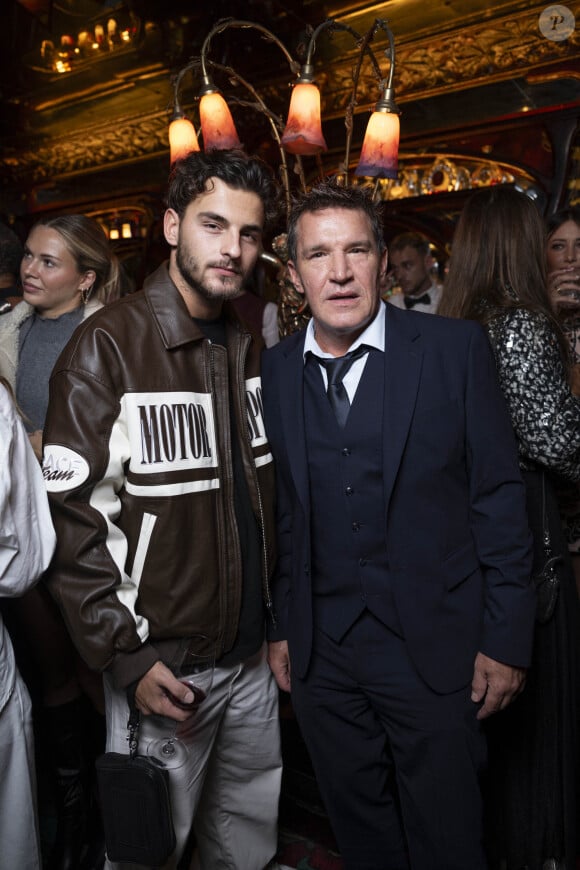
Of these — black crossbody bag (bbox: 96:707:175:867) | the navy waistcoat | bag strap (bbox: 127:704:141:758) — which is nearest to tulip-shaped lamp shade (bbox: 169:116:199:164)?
the navy waistcoat

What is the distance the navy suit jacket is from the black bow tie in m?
2.83

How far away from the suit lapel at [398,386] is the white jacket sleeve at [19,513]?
2.39 feet

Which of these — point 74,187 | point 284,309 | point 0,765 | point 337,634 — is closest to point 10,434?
point 0,765

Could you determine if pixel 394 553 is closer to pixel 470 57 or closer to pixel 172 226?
pixel 172 226

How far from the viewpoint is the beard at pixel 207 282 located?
177 centimetres

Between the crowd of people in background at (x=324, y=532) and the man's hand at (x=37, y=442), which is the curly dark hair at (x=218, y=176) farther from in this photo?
the man's hand at (x=37, y=442)

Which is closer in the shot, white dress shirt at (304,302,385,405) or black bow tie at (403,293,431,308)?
white dress shirt at (304,302,385,405)

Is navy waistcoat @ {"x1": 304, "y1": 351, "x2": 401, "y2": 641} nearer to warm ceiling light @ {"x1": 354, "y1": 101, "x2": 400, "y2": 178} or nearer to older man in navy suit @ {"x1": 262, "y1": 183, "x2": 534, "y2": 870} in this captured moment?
older man in navy suit @ {"x1": 262, "y1": 183, "x2": 534, "y2": 870}

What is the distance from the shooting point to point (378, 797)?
6.00 ft

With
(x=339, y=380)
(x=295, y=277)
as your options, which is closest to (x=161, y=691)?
(x=339, y=380)

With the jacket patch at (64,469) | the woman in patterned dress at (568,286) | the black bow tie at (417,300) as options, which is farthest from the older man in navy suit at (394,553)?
the black bow tie at (417,300)

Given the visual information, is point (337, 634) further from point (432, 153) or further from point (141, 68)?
point (141, 68)

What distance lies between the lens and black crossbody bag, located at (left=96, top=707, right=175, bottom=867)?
1.54 meters

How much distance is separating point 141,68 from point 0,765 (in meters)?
5.66
